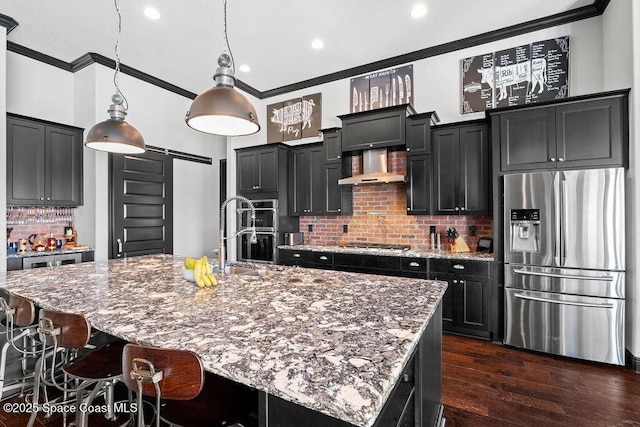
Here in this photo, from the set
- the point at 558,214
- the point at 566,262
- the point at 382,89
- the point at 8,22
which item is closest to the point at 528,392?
the point at 566,262

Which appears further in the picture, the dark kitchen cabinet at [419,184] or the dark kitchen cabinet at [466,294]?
the dark kitchen cabinet at [419,184]

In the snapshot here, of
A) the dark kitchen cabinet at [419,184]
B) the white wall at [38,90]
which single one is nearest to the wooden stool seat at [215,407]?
the dark kitchen cabinet at [419,184]

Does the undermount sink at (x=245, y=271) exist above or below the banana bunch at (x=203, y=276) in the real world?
below

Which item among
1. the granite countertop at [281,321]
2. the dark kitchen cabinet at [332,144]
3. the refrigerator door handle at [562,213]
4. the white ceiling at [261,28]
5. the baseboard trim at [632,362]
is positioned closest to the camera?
the granite countertop at [281,321]

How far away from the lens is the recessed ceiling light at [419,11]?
3.13 metres

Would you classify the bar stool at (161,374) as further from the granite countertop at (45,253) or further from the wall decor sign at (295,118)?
the wall decor sign at (295,118)

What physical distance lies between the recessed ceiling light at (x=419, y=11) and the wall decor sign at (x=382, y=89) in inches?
33.4

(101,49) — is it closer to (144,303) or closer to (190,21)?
(190,21)

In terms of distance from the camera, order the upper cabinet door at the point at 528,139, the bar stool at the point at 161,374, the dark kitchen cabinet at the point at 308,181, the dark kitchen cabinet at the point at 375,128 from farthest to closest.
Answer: the dark kitchen cabinet at the point at 308,181 → the dark kitchen cabinet at the point at 375,128 → the upper cabinet door at the point at 528,139 → the bar stool at the point at 161,374

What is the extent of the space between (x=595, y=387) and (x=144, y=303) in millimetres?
3116

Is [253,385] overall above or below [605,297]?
above

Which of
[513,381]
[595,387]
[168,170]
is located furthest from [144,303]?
[168,170]

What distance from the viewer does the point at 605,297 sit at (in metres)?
2.61

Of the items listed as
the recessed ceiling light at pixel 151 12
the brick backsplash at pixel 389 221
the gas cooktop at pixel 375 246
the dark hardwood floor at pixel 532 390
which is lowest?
the dark hardwood floor at pixel 532 390
